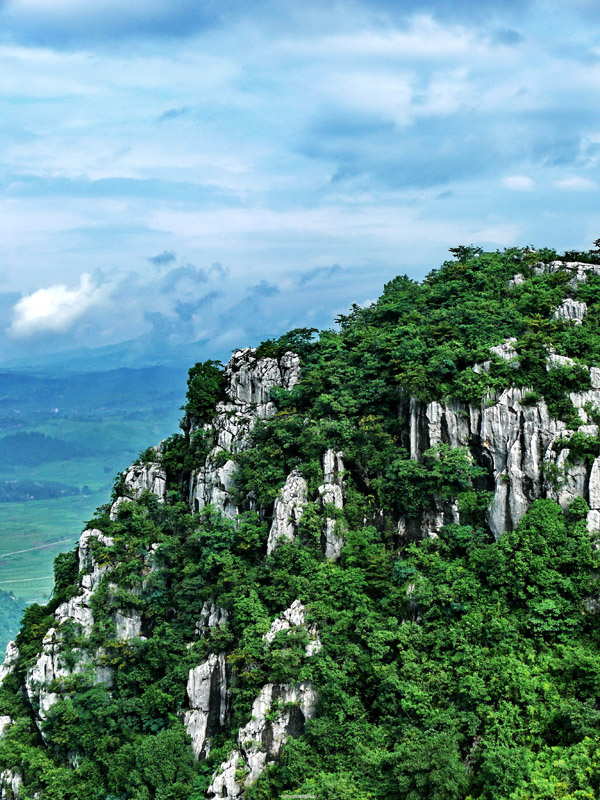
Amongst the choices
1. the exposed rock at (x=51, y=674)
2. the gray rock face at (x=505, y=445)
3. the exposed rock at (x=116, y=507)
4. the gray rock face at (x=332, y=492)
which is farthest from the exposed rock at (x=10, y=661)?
the gray rock face at (x=505, y=445)

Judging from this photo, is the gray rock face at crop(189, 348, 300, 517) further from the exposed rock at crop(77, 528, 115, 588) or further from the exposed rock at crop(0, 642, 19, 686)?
the exposed rock at crop(0, 642, 19, 686)

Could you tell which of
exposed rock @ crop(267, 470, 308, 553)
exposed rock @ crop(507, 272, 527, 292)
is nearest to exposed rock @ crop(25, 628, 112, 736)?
exposed rock @ crop(267, 470, 308, 553)

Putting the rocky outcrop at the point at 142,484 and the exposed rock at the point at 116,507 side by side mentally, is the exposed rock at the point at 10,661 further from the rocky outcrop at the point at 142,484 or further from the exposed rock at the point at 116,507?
the rocky outcrop at the point at 142,484

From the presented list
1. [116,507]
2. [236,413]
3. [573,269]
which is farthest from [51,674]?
[573,269]

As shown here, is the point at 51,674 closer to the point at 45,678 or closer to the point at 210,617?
the point at 45,678

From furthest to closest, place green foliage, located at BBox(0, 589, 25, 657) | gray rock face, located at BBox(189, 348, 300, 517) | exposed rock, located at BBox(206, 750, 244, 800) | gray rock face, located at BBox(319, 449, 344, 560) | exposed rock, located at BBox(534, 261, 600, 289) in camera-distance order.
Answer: green foliage, located at BBox(0, 589, 25, 657) < exposed rock, located at BBox(534, 261, 600, 289) < gray rock face, located at BBox(189, 348, 300, 517) < gray rock face, located at BBox(319, 449, 344, 560) < exposed rock, located at BBox(206, 750, 244, 800)

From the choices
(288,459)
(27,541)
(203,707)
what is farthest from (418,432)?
(27,541)

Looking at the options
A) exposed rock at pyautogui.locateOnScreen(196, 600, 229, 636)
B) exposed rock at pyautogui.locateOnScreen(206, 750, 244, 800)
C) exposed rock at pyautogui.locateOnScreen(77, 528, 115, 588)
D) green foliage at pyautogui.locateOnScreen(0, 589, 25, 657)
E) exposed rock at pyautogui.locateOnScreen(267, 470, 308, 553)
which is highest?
exposed rock at pyautogui.locateOnScreen(267, 470, 308, 553)
